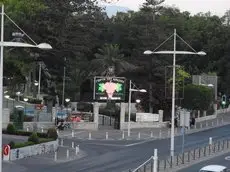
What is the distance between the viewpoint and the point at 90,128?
6500cm

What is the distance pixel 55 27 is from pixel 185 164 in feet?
136

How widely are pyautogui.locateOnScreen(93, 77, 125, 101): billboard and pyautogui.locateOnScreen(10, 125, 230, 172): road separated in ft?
36.1

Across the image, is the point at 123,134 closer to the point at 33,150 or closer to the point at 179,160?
the point at 33,150

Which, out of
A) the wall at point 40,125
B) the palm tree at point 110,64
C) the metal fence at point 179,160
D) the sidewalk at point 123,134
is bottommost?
the metal fence at point 179,160

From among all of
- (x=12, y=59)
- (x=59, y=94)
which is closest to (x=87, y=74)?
(x=59, y=94)

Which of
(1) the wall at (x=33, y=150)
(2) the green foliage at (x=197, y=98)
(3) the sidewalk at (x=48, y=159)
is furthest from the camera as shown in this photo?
(2) the green foliage at (x=197, y=98)

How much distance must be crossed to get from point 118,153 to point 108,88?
74.3ft

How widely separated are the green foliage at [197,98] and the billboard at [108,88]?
15.3 metres

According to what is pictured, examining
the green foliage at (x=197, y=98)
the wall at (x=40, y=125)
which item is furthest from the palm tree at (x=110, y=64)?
the wall at (x=40, y=125)

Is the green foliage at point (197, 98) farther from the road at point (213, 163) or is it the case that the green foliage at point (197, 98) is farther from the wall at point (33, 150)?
the wall at point (33, 150)

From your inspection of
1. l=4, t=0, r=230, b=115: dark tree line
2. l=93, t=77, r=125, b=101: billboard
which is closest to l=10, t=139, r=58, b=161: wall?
l=93, t=77, r=125, b=101: billboard

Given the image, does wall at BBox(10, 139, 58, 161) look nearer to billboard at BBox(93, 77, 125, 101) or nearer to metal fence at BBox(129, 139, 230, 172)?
metal fence at BBox(129, 139, 230, 172)

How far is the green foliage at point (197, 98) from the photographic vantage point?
81.9m

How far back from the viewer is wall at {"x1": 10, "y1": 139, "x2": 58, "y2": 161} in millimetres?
41256
